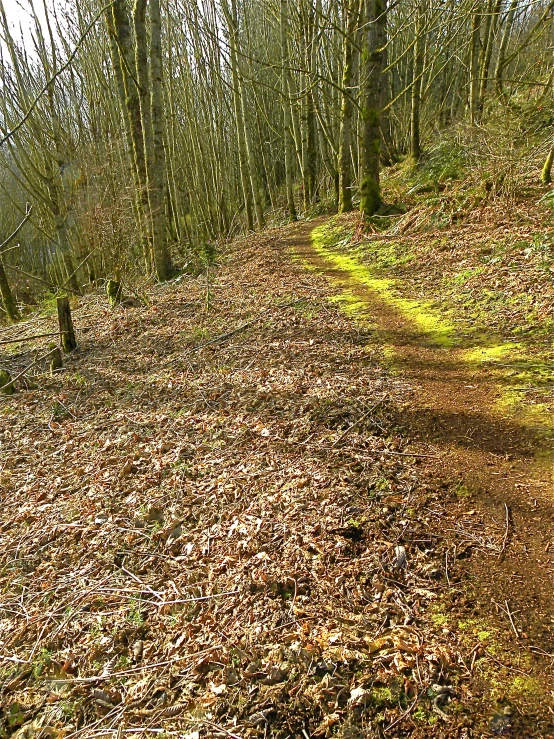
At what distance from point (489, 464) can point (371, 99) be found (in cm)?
876

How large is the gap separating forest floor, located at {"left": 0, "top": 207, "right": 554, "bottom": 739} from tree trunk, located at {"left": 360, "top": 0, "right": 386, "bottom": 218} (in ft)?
16.3

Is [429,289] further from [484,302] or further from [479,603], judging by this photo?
[479,603]

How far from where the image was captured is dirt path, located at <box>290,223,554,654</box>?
7.23 feet

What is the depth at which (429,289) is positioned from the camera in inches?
238

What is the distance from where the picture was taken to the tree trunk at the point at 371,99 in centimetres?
897

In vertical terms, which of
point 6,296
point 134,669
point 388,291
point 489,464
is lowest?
point 134,669

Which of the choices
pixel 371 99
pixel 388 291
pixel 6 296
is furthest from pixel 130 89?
pixel 388 291

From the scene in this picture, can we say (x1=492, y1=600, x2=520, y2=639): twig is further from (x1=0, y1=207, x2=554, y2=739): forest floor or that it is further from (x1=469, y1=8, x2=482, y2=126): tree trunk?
(x1=469, y1=8, x2=482, y2=126): tree trunk

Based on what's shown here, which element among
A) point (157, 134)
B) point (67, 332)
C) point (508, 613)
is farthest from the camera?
point (157, 134)

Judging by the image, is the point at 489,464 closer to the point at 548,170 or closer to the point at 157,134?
the point at 548,170

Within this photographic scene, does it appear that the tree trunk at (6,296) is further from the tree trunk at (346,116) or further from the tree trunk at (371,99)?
the tree trunk at (371,99)

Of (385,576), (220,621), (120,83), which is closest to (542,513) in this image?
(385,576)

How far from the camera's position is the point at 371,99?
9352mm

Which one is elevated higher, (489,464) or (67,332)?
(67,332)
